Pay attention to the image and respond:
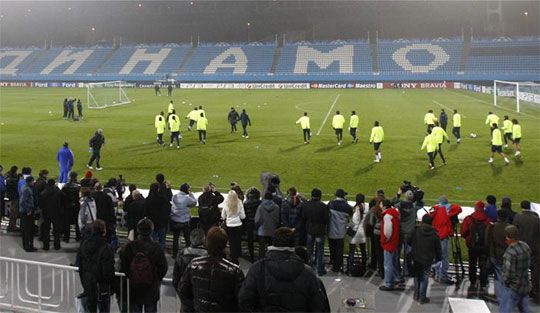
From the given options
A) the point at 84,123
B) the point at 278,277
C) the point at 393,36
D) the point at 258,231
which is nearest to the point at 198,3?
the point at 393,36

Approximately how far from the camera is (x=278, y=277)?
16.3 ft

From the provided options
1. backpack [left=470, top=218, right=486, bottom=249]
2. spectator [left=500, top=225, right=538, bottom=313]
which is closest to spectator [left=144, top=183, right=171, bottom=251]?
backpack [left=470, top=218, right=486, bottom=249]

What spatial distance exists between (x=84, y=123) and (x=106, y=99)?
1505cm

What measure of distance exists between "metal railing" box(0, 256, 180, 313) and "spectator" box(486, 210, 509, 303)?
516cm

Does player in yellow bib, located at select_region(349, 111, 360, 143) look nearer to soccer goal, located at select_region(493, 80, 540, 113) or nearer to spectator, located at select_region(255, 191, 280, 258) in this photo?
spectator, located at select_region(255, 191, 280, 258)

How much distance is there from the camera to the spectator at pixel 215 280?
5457 millimetres

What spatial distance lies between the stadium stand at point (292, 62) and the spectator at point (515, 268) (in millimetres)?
61208

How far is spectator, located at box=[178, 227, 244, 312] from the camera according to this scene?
Result: 5.46 metres

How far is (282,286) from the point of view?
195 inches

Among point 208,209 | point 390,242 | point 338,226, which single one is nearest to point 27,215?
point 208,209

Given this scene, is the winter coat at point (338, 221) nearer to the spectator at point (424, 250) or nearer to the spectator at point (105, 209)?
the spectator at point (424, 250)

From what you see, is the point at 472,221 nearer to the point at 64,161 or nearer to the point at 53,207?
the point at 53,207

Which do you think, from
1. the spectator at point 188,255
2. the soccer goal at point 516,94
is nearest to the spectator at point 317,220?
the spectator at point 188,255

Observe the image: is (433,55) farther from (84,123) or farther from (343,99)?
(84,123)
